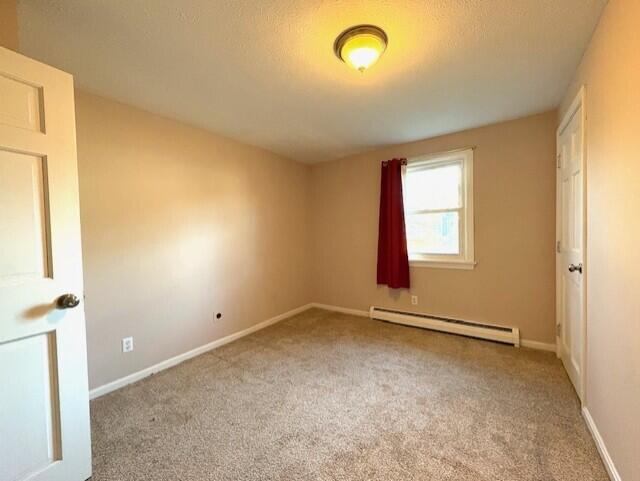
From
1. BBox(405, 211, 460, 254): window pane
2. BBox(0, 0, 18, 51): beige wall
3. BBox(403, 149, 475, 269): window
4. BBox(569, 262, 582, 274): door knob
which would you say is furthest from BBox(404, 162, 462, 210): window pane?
BBox(0, 0, 18, 51): beige wall

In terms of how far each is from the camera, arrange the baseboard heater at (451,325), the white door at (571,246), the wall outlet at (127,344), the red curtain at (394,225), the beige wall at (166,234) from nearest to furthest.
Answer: the white door at (571,246), the beige wall at (166,234), the wall outlet at (127,344), the baseboard heater at (451,325), the red curtain at (394,225)

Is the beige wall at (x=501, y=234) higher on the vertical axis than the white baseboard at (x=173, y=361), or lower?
higher

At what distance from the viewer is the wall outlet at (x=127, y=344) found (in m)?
2.37

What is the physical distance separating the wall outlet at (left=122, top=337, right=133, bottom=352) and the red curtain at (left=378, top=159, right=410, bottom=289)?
2827 mm

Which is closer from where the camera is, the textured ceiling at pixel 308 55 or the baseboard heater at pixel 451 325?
the textured ceiling at pixel 308 55

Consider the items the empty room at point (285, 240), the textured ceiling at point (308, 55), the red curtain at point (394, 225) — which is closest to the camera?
the empty room at point (285, 240)

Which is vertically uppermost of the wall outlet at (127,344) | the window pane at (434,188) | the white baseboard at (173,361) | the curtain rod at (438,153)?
the curtain rod at (438,153)

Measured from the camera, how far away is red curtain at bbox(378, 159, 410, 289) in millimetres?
3545

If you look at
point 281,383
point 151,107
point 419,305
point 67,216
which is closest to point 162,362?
point 281,383

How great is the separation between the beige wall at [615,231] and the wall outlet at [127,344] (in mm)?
3162

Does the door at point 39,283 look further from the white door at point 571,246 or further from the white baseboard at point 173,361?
the white door at point 571,246

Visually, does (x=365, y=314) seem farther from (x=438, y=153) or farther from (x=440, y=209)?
(x=438, y=153)

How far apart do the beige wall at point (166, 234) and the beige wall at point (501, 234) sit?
153cm

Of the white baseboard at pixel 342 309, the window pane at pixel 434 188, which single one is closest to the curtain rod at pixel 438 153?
the window pane at pixel 434 188
